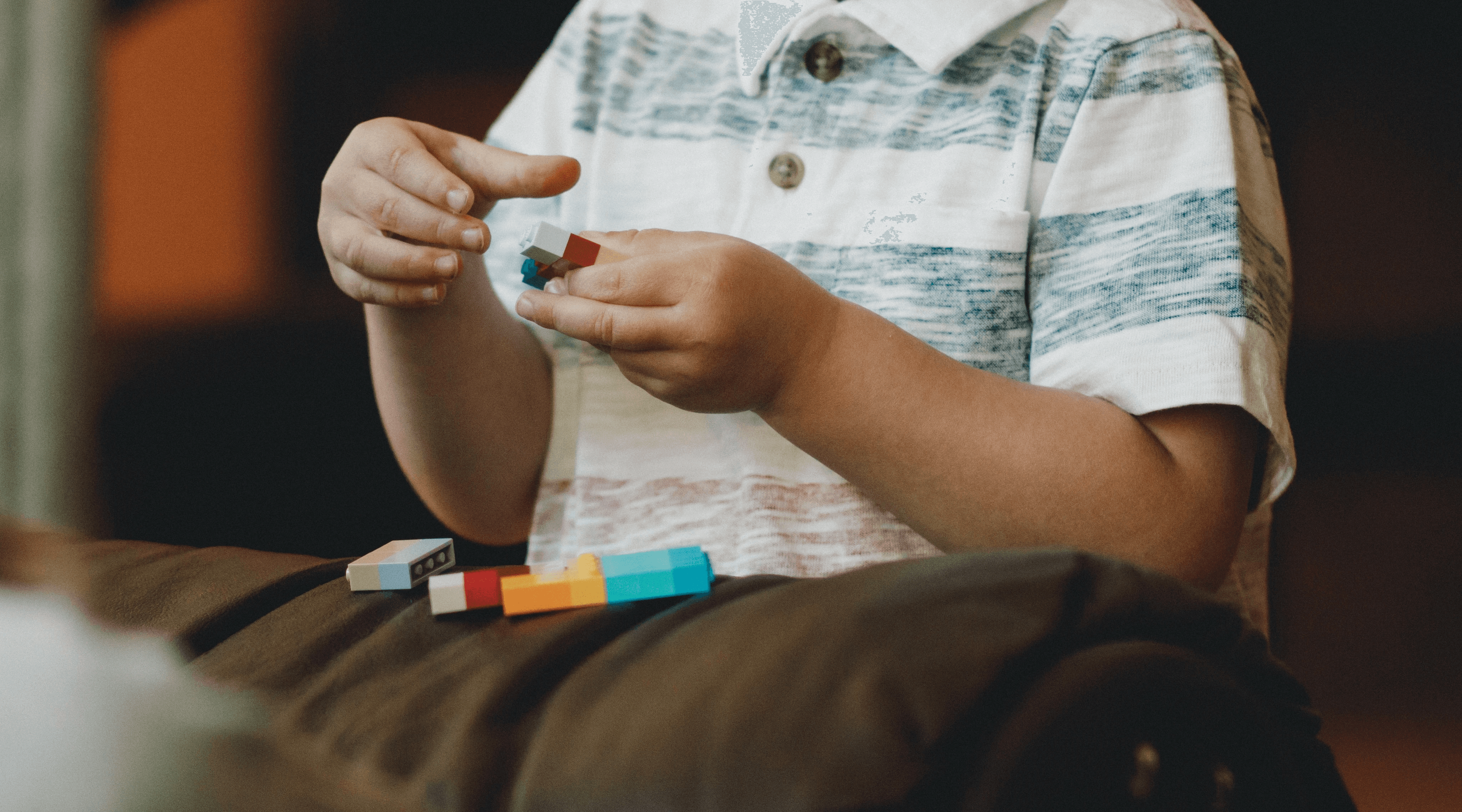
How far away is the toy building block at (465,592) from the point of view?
0.26 meters

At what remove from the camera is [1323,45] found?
656 mm

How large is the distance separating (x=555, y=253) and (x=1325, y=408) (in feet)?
2.06

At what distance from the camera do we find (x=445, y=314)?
0.50 meters

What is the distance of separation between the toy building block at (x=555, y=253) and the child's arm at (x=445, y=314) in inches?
1.2

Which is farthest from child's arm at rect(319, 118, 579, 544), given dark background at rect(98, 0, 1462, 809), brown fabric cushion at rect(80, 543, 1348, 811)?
brown fabric cushion at rect(80, 543, 1348, 811)

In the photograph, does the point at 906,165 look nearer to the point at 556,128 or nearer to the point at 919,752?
the point at 556,128

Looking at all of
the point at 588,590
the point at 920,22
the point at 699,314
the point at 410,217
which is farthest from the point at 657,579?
the point at 920,22

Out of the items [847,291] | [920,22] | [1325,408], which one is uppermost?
[920,22]

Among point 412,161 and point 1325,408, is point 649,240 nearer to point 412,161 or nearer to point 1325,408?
point 412,161

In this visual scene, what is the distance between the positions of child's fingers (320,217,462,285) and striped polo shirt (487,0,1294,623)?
0.54 feet

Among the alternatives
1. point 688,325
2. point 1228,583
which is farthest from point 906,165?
point 1228,583

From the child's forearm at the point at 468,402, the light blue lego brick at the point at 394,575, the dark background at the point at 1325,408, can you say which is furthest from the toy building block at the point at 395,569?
the dark background at the point at 1325,408

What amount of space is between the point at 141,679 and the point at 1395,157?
83 centimetres

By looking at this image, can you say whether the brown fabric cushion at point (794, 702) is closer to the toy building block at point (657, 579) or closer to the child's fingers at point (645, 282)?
the toy building block at point (657, 579)
